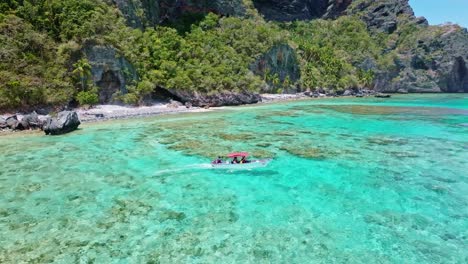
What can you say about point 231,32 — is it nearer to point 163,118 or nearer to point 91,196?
point 163,118

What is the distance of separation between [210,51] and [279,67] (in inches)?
1147

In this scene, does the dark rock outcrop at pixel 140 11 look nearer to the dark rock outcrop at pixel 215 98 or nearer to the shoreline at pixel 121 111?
the dark rock outcrop at pixel 215 98

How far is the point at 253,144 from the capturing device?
31.0 m

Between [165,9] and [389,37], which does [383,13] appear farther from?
[165,9]

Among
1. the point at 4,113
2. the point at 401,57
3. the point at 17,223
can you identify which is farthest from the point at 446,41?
the point at 17,223

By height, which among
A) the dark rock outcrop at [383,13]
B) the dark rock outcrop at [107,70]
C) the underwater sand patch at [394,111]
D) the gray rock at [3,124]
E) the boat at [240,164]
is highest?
the dark rock outcrop at [383,13]

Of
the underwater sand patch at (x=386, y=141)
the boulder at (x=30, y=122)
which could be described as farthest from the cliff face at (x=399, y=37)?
the underwater sand patch at (x=386, y=141)

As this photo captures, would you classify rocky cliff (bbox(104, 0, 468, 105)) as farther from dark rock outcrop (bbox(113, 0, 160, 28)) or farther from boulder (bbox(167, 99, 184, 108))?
boulder (bbox(167, 99, 184, 108))

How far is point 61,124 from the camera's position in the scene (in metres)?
36.2

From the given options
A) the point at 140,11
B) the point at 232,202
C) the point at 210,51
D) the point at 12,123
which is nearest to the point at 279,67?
the point at 210,51

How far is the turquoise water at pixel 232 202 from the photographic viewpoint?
484 inches

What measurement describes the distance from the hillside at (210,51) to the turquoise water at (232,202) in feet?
66.4

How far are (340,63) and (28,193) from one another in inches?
4922

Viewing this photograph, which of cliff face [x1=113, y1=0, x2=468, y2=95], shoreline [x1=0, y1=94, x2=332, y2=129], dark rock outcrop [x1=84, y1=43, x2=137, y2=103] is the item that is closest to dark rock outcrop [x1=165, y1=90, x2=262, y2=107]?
shoreline [x1=0, y1=94, x2=332, y2=129]
